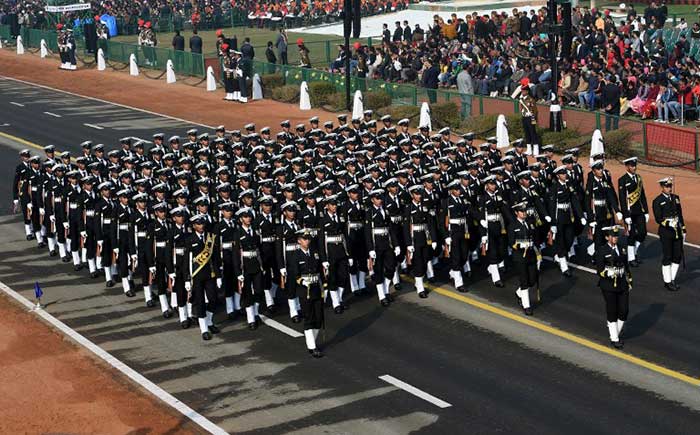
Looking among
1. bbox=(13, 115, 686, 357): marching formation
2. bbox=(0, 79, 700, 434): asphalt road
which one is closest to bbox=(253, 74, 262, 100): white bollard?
bbox=(13, 115, 686, 357): marching formation

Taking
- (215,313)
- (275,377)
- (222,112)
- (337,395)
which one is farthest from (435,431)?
(222,112)

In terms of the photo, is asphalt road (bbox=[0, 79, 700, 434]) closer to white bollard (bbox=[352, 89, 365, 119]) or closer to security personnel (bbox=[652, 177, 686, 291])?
security personnel (bbox=[652, 177, 686, 291])

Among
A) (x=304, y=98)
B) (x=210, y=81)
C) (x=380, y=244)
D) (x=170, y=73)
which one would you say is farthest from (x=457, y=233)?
(x=170, y=73)

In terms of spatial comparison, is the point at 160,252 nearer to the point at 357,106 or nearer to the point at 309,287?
the point at 309,287

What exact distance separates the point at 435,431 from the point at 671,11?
4734 centimetres

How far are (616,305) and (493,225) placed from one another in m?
3.99

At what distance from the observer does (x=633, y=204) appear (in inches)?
957

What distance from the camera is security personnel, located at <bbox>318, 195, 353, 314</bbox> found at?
22.0 meters

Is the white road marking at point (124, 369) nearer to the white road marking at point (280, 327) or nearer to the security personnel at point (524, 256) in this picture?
the white road marking at point (280, 327)

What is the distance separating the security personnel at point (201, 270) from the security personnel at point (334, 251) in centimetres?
200

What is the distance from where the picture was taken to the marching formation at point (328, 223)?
2114cm

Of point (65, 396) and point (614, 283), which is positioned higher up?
point (614, 283)

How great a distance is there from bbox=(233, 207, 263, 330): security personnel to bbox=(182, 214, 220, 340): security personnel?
1.49ft

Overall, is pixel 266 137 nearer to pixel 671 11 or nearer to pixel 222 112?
pixel 222 112
